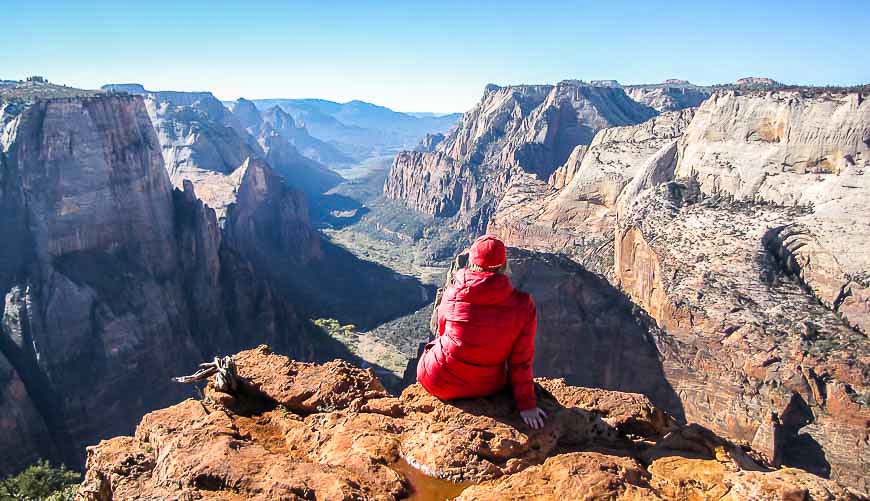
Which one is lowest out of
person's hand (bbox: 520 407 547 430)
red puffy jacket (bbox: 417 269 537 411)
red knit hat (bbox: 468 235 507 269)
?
person's hand (bbox: 520 407 547 430)

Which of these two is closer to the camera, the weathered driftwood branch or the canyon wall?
the weathered driftwood branch

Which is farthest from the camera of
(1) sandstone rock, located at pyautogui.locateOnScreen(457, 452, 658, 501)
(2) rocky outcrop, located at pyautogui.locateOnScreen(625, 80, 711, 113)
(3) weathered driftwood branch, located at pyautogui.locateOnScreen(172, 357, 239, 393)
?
(2) rocky outcrop, located at pyautogui.locateOnScreen(625, 80, 711, 113)

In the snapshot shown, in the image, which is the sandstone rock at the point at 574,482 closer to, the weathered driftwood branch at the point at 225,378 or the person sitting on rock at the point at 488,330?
the person sitting on rock at the point at 488,330

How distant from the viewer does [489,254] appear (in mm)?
7762

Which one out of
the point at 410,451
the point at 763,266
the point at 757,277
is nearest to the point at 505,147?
the point at 763,266

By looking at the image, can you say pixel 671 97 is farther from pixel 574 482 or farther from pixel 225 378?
pixel 574 482

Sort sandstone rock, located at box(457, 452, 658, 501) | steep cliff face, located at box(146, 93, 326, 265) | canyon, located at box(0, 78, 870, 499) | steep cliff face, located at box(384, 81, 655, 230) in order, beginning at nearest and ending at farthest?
1. sandstone rock, located at box(457, 452, 658, 501)
2. canyon, located at box(0, 78, 870, 499)
3. steep cliff face, located at box(146, 93, 326, 265)
4. steep cliff face, located at box(384, 81, 655, 230)

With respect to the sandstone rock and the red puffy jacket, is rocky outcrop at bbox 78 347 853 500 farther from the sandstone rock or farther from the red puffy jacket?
the red puffy jacket

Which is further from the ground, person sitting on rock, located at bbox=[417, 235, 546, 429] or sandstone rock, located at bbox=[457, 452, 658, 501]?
person sitting on rock, located at bbox=[417, 235, 546, 429]

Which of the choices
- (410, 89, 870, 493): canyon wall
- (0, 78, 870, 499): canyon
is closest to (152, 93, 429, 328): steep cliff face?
(0, 78, 870, 499): canyon

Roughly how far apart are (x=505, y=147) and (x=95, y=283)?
304ft

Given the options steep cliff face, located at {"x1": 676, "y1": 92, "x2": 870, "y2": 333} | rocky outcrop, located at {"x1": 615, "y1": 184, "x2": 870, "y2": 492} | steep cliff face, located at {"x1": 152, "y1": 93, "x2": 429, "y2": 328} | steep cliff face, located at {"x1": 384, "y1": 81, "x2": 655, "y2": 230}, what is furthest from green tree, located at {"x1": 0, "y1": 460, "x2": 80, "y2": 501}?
steep cliff face, located at {"x1": 384, "y1": 81, "x2": 655, "y2": 230}

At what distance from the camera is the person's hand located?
7.80 metres

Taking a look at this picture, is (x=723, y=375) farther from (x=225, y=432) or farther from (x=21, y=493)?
(x=21, y=493)
